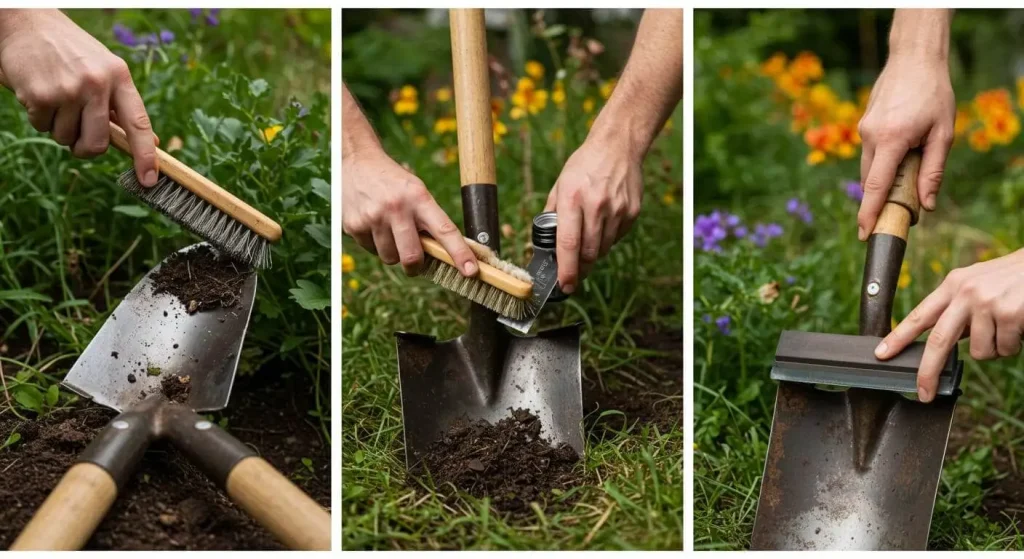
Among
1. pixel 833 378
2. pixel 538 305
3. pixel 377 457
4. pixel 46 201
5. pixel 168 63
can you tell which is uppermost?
pixel 168 63

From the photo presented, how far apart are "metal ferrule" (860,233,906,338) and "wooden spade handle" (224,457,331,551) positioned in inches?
51.8

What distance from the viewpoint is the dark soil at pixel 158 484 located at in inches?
76.2

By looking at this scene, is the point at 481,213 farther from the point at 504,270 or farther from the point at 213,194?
the point at 213,194

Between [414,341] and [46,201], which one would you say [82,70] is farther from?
[414,341]

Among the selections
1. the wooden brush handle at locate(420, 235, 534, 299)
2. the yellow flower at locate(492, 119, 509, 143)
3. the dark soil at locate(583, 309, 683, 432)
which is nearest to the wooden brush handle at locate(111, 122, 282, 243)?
the wooden brush handle at locate(420, 235, 534, 299)

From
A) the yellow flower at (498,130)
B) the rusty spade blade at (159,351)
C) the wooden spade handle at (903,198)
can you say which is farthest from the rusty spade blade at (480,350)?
the wooden spade handle at (903,198)

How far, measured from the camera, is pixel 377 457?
2.25m

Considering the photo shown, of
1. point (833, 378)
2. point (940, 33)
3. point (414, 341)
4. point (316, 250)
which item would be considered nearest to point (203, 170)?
point (316, 250)

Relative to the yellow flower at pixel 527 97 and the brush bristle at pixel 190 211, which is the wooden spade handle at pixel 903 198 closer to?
the yellow flower at pixel 527 97

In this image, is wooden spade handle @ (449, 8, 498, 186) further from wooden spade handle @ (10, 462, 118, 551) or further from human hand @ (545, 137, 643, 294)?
wooden spade handle @ (10, 462, 118, 551)

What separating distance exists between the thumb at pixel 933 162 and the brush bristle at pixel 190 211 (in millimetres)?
1575

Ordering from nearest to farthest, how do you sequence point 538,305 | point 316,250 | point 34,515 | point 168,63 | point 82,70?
1. point 34,515
2. point 82,70
3. point 538,305
4. point 316,250
5. point 168,63

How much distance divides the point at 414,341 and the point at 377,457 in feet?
0.98

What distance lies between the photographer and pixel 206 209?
89.4 inches
